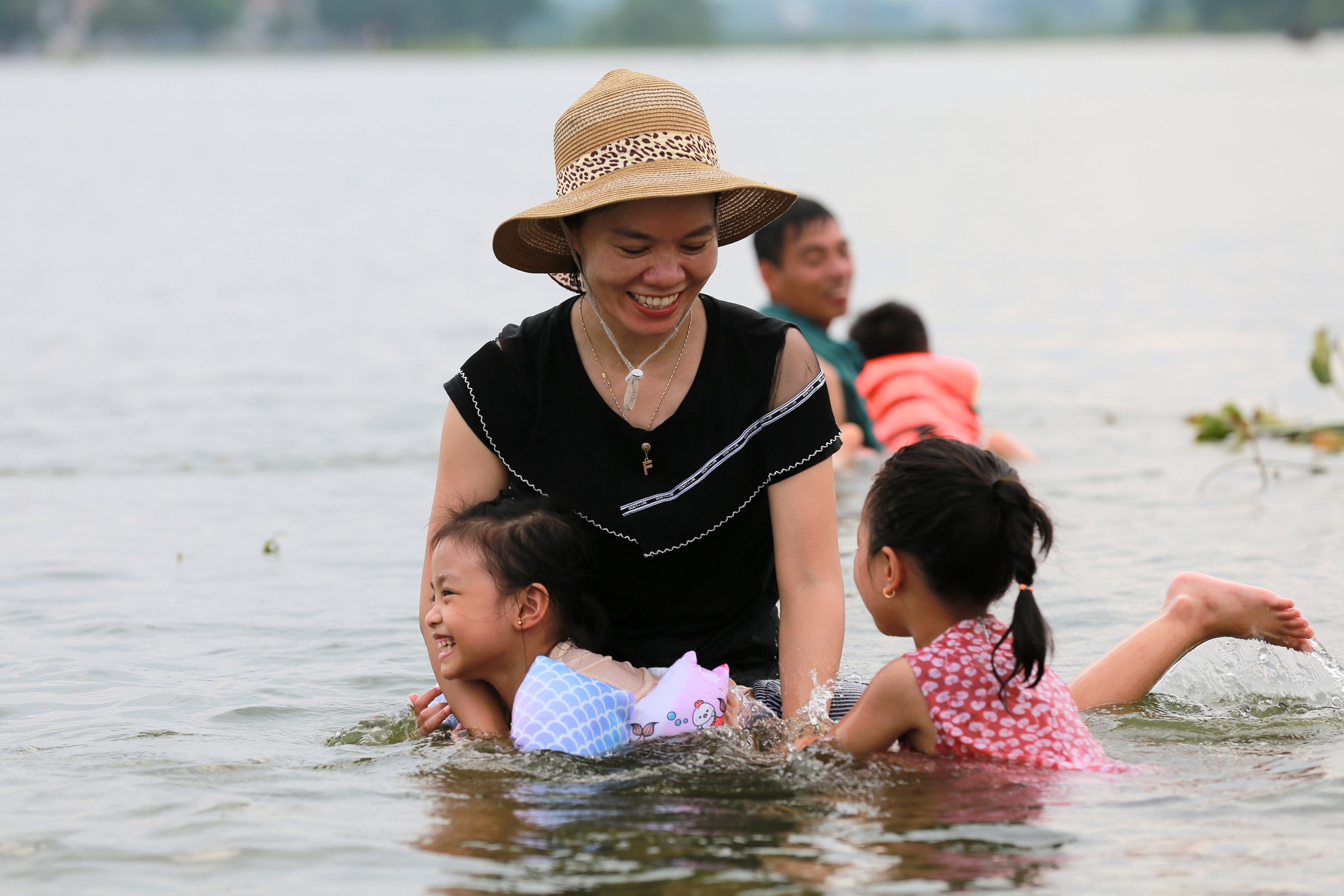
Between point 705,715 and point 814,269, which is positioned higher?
point 814,269

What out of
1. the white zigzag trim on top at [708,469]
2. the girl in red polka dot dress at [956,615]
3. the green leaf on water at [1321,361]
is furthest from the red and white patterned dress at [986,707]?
the green leaf on water at [1321,361]

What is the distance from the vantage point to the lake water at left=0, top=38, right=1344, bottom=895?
331 cm

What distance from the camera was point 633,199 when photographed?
3.46 m

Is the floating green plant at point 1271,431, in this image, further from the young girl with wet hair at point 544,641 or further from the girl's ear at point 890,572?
the young girl with wet hair at point 544,641

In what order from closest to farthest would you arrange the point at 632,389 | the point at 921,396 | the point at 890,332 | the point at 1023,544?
the point at 1023,544 < the point at 632,389 < the point at 921,396 < the point at 890,332

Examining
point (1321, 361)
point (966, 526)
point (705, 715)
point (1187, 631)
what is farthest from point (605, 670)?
point (1321, 361)

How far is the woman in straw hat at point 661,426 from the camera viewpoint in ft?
12.0

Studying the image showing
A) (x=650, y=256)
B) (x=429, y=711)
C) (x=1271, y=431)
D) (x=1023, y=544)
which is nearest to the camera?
(x=1023, y=544)

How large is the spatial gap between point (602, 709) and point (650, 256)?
1042 mm

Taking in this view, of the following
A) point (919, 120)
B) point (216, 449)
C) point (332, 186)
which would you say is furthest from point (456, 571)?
point (919, 120)

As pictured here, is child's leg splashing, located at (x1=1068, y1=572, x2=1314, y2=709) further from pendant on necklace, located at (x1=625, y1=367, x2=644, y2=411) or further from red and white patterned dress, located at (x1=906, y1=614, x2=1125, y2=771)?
pendant on necklace, located at (x1=625, y1=367, x2=644, y2=411)

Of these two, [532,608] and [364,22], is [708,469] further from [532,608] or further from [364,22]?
[364,22]

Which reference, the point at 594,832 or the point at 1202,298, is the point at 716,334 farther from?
the point at 1202,298

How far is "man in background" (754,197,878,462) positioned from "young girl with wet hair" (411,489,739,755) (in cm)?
361
